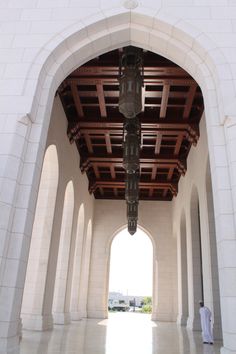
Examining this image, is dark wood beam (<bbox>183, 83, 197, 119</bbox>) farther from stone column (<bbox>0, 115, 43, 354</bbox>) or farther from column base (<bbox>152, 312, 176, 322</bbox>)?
column base (<bbox>152, 312, 176, 322</bbox>)

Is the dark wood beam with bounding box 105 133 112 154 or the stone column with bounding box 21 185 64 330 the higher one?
the dark wood beam with bounding box 105 133 112 154

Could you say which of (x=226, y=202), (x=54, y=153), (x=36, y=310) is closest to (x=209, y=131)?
(x=226, y=202)

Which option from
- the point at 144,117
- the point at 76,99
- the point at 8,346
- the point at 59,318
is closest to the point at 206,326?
the point at 59,318

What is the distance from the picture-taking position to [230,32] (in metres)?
5.09

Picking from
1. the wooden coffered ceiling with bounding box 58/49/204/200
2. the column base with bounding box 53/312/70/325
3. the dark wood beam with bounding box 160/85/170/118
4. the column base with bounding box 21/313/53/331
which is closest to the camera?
the column base with bounding box 21/313/53/331

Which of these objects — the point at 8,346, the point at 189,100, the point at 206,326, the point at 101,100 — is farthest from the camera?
the point at 101,100

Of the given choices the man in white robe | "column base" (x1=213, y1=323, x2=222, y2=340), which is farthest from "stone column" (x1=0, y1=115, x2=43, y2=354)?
"column base" (x1=213, y1=323, x2=222, y2=340)

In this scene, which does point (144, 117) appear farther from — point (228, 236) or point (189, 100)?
point (228, 236)

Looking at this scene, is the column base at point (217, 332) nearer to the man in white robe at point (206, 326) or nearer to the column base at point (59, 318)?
the man in white robe at point (206, 326)

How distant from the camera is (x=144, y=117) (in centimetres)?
1042

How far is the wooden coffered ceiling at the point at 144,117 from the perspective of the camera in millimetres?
8320

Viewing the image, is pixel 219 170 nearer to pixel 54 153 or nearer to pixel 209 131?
pixel 209 131

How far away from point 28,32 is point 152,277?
47.7ft

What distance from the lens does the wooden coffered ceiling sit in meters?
8.32
